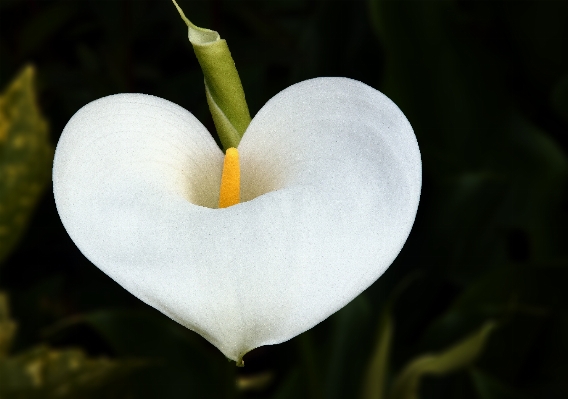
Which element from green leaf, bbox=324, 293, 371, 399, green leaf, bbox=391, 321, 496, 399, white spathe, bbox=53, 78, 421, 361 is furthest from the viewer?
green leaf, bbox=324, 293, 371, 399

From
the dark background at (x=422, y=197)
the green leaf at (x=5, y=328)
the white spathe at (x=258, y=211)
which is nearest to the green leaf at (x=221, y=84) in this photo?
the white spathe at (x=258, y=211)

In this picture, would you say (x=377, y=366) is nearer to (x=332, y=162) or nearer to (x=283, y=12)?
(x=332, y=162)

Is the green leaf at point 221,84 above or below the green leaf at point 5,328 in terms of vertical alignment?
above

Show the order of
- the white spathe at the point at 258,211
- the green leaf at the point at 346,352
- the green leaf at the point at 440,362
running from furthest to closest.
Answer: the green leaf at the point at 346,352, the green leaf at the point at 440,362, the white spathe at the point at 258,211

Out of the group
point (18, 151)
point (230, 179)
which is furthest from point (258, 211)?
point (18, 151)

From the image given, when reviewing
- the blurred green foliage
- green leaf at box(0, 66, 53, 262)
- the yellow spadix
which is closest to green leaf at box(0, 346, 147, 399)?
the blurred green foliage

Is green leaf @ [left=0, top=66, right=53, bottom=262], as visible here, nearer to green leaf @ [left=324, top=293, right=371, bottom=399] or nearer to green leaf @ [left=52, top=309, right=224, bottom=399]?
green leaf @ [left=52, top=309, right=224, bottom=399]

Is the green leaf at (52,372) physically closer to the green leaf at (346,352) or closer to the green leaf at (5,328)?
the green leaf at (5,328)
